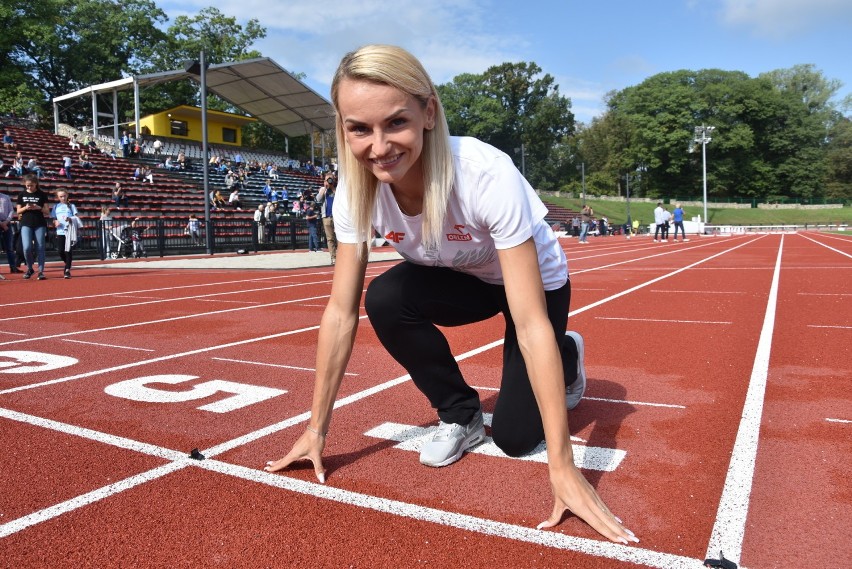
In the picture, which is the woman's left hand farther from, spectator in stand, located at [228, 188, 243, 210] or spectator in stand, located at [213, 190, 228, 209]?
spectator in stand, located at [228, 188, 243, 210]

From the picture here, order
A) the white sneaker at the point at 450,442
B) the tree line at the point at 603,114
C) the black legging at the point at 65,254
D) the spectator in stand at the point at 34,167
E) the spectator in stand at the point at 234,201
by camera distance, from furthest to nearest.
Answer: the tree line at the point at 603,114, the spectator in stand at the point at 234,201, the spectator in stand at the point at 34,167, the black legging at the point at 65,254, the white sneaker at the point at 450,442

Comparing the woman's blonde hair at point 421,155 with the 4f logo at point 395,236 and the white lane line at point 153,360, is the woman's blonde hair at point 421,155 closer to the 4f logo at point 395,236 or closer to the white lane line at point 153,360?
the 4f logo at point 395,236

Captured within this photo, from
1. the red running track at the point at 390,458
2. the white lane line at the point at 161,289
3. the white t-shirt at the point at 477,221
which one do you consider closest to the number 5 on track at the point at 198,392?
the red running track at the point at 390,458

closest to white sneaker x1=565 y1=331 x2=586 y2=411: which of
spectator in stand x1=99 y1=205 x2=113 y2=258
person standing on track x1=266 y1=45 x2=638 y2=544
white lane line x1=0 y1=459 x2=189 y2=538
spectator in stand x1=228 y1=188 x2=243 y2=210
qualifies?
person standing on track x1=266 y1=45 x2=638 y2=544

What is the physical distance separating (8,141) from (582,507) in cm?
3159

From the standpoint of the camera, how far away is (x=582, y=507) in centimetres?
198

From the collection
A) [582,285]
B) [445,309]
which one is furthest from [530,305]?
[582,285]

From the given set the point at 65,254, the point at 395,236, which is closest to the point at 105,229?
the point at 65,254

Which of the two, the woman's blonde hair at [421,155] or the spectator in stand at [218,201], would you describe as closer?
the woman's blonde hair at [421,155]

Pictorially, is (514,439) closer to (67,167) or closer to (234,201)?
(67,167)

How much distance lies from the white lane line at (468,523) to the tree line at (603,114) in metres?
52.7

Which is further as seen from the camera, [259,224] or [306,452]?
[259,224]

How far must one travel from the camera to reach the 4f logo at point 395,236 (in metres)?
2.60

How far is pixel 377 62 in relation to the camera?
6.53 ft
